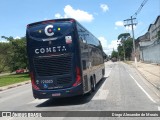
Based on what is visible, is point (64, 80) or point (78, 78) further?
point (64, 80)

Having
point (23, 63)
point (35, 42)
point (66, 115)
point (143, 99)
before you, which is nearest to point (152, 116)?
point (66, 115)

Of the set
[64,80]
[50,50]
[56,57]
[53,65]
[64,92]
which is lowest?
[64,92]

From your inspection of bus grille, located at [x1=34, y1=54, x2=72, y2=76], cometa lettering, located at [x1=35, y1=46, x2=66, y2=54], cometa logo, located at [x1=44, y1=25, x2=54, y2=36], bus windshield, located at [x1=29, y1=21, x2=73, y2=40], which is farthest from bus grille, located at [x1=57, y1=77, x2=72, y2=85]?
cometa logo, located at [x1=44, y1=25, x2=54, y2=36]

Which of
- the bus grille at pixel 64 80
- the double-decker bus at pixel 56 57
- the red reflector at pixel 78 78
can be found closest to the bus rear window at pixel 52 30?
the double-decker bus at pixel 56 57

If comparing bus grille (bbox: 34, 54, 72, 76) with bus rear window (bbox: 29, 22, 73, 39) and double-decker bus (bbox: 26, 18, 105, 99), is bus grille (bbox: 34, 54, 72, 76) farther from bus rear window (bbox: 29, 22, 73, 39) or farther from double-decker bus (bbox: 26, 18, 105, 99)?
bus rear window (bbox: 29, 22, 73, 39)

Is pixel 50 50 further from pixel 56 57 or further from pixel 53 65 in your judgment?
pixel 53 65

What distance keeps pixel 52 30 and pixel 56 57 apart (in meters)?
1.20

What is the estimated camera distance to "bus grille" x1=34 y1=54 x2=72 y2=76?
14.6 meters

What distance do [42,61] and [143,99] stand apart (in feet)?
15.8

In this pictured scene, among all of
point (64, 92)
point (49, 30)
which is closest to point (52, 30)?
point (49, 30)

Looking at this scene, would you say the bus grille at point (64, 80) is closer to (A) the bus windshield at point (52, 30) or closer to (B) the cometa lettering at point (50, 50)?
(B) the cometa lettering at point (50, 50)

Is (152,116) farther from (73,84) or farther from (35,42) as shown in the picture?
(35,42)

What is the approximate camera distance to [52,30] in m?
14.6

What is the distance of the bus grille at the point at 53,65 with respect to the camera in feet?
48.0
